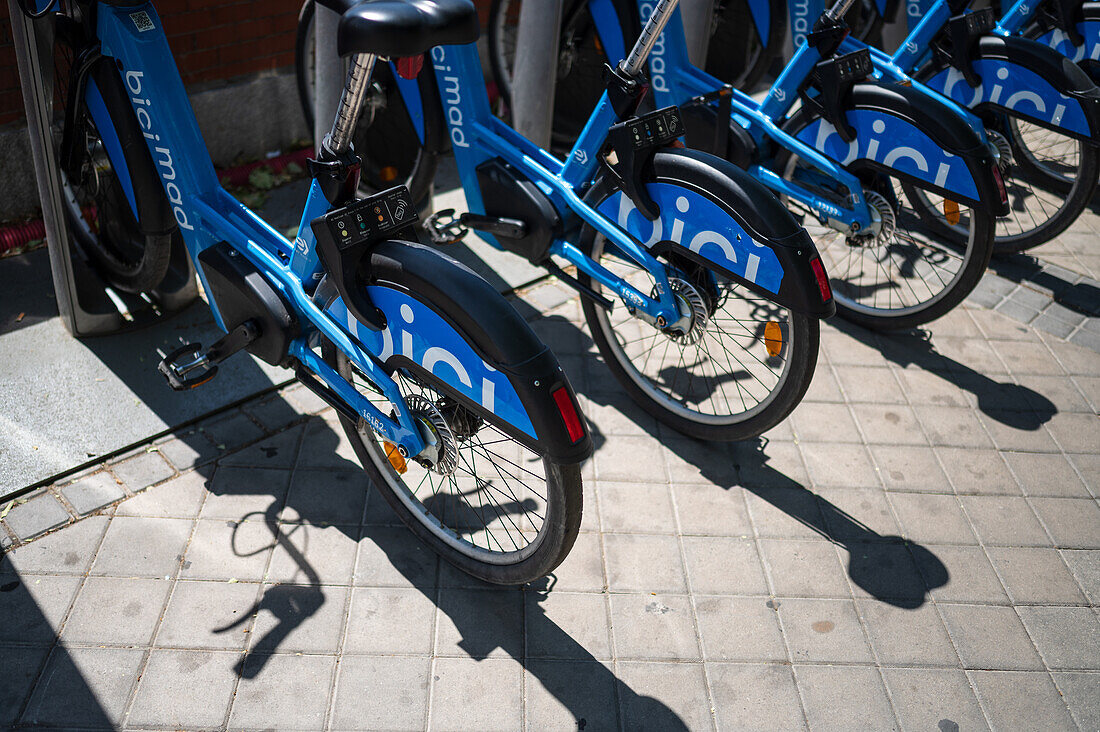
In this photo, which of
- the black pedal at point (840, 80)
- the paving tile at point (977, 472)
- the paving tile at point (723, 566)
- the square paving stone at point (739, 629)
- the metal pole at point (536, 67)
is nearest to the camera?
the square paving stone at point (739, 629)

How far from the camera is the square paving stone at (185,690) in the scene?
2414mm

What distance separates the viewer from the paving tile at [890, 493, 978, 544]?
10.4 feet

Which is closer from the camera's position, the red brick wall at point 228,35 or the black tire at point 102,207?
the black tire at point 102,207

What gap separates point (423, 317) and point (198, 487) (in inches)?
50.8

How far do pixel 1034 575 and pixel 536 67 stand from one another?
312 centimetres

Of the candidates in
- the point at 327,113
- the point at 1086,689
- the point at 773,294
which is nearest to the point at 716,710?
the point at 1086,689

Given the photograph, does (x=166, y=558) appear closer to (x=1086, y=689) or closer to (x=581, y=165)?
(x=581, y=165)

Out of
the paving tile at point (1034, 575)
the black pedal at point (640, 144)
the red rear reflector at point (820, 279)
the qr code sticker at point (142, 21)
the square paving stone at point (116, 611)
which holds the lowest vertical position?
the square paving stone at point (116, 611)

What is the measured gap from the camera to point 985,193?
3.63 m

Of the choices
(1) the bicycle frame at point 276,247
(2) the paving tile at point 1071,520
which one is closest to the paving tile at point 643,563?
(1) the bicycle frame at point 276,247

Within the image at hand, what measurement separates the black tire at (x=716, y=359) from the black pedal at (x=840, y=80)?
0.83 meters

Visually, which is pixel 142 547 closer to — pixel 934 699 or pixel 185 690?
pixel 185 690

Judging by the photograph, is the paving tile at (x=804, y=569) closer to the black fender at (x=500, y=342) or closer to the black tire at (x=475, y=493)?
the black tire at (x=475, y=493)

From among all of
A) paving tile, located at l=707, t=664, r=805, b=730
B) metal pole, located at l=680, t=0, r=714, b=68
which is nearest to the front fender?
metal pole, located at l=680, t=0, r=714, b=68
